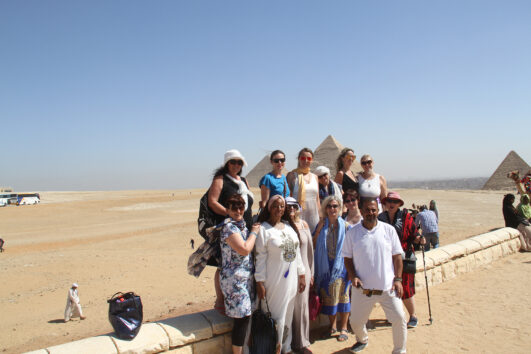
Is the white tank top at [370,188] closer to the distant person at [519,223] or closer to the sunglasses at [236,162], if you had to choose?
the sunglasses at [236,162]

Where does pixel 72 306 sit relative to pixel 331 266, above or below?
below

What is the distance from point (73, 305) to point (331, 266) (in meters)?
5.19

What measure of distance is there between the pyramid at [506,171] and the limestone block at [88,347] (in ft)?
137

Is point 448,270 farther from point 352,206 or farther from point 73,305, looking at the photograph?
point 73,305

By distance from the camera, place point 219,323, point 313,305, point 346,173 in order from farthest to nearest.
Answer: point 346,173 < point 313,305 < point 219,323

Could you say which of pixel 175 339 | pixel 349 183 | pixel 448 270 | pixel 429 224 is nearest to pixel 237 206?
pixel 175 339

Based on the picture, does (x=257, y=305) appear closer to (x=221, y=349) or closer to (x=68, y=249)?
(x=221, y=349)

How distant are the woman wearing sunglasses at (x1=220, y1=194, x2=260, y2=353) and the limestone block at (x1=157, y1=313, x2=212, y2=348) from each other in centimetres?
30

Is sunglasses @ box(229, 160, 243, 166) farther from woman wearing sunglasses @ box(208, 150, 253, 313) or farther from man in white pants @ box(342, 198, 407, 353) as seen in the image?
man in white pants @ box(342, 198, 407, 353)

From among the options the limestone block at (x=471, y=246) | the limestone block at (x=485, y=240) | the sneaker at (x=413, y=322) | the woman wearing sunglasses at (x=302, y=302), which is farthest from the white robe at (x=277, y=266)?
the limestone block at (x=485, y=240)

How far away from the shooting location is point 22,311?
674 centimetres

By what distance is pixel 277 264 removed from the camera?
2908mm

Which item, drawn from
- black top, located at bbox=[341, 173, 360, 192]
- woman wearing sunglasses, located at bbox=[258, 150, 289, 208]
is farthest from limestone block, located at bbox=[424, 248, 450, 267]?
woman wearing sunglasses, located at bbox=[258, 150, 289, 208]

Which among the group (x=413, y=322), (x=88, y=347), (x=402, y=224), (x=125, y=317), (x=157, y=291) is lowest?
(x=157, y=291)
